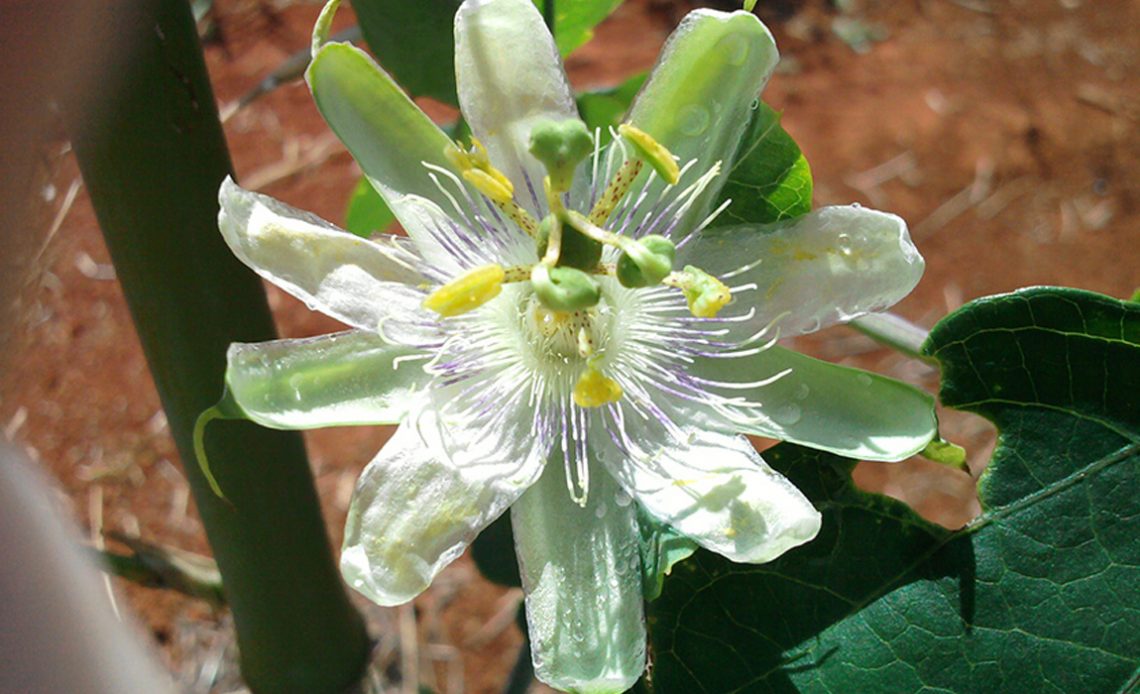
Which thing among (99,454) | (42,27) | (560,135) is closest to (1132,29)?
(99,454)

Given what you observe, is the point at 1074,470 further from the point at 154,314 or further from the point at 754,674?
the point at 154,314

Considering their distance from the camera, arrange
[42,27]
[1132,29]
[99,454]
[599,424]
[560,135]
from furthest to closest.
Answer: [1132,29] → [99,454] → [599,424] → [560,135] → [42,27]

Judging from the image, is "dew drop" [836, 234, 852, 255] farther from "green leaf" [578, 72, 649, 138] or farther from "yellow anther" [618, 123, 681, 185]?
"green leaf" [578, 72, 649, 138]

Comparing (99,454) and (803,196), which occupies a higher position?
(803,196)

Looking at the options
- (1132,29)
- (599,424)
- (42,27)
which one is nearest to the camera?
(42,27)

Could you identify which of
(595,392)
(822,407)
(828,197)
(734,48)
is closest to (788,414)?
(822,407)

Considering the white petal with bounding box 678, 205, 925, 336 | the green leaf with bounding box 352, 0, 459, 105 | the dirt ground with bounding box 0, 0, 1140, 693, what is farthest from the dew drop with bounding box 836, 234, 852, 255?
the dirt ground with bounding box 0, 0, 1140, 693
